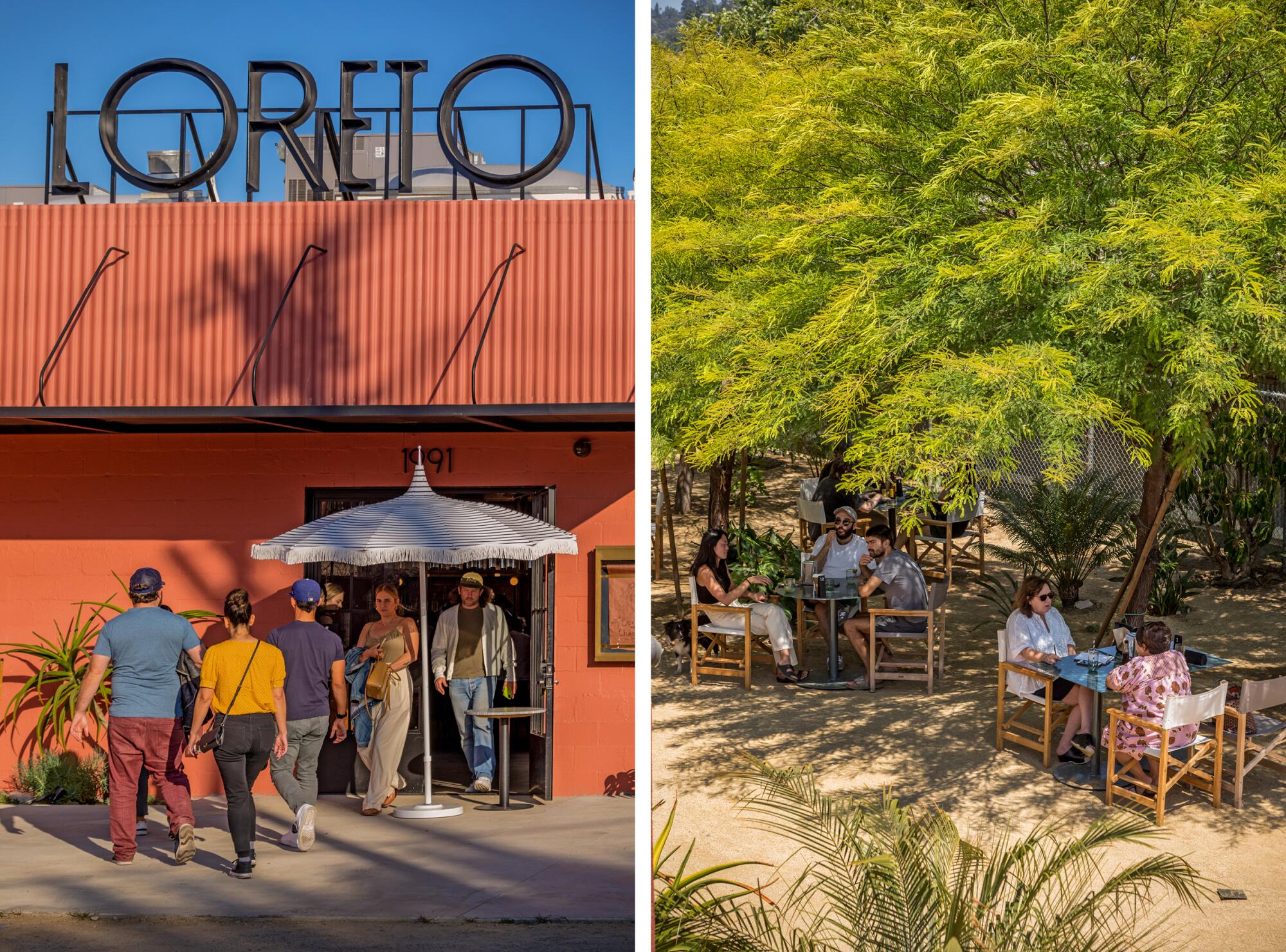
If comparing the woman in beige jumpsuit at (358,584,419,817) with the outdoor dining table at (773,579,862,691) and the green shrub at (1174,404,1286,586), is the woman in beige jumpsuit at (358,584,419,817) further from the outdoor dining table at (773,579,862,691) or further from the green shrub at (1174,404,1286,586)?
the green shrub at (1174,404,1286,586)

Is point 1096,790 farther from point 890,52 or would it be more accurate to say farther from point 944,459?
point 890,52

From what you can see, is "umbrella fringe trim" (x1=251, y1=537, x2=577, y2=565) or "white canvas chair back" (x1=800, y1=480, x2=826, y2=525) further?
"white canvas chair back" (x1=800, y1=480, x2=826, y2=525)

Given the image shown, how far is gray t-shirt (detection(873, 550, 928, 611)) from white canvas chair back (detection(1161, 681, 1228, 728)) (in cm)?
332

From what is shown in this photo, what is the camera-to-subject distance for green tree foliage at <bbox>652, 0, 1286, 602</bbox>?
7699mm

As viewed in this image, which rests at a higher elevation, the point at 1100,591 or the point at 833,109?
the point at 833,109

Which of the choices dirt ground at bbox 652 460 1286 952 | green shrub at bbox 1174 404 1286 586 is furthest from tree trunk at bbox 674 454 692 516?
green shrub at bbox 1174 404 1286 586

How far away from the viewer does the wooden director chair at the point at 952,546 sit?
14.6m

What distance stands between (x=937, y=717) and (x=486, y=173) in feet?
18.1

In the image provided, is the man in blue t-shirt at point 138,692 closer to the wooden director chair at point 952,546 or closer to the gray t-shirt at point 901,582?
the gray t-shirt at point 901,582

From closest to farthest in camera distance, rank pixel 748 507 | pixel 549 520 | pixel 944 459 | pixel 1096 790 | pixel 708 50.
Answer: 1. pixel 944 459
2. pixel 1096 790
3. pixel 549 520
4. pixel 708 50
5. pixel 748 507

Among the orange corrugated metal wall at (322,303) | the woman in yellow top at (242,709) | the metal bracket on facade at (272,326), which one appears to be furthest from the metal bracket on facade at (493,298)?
the woman in yellow top at (242,709)

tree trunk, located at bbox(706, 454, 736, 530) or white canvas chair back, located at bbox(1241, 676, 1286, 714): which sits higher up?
tree trunk, located at bbox(706, 454, 736, 530)

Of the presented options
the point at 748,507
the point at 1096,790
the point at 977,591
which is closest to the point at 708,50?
the point at 748,507

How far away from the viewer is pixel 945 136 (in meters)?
9.23
